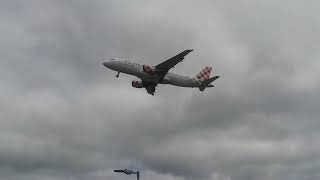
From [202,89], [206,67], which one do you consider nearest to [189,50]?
[202,89]

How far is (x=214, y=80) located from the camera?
306ft

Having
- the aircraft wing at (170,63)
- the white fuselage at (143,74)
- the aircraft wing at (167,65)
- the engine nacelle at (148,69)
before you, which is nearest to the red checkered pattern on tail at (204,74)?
the white fuselage at (143,74)

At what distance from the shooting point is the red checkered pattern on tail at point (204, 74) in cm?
9911

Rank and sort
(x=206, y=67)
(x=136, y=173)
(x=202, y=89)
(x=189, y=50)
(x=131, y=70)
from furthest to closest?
(x=206, y=67), (x=202, y=89), (x=131, y=70), (x=189, y=50), (x=136, y=173)

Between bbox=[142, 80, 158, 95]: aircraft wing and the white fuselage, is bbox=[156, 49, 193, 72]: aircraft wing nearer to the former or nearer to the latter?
the white fuselage

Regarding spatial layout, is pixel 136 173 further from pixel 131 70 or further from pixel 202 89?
pixel 202 89

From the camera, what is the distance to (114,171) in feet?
147

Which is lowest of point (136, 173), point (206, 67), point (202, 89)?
point (136, 173)

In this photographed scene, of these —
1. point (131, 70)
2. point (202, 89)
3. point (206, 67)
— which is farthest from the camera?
point (206, 67)

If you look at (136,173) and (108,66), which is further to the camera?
(108,66)

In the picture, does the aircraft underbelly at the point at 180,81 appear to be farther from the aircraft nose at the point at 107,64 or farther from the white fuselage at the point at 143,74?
the aircraft nose at the point at 107,64

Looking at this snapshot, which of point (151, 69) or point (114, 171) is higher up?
point (151, 69)

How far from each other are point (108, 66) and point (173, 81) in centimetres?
1462

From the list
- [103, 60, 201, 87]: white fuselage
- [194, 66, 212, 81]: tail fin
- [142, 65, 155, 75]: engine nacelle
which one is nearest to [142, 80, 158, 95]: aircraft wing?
[103, 60, 201, 87]: white fuselage
